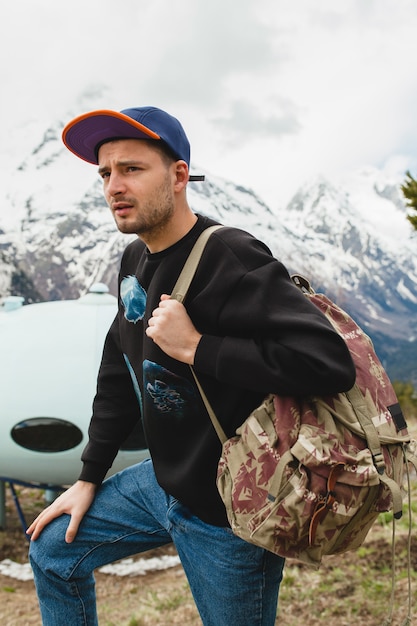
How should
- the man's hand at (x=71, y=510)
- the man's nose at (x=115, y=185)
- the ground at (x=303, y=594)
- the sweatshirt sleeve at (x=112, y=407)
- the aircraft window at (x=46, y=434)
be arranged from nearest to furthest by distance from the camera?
the man's nose at (x=115, y=185)
the man's hand at (x=71, y=510)
the sweatshirt sleeve at (x=112, y=407)
the ground at (x=303, y=594)
the aircraft window at (x=46, y=434)

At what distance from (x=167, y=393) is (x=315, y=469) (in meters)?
0.61

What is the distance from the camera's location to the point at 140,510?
2.42m

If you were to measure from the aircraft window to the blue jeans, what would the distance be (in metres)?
3.27

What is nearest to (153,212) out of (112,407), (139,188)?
(139,188)

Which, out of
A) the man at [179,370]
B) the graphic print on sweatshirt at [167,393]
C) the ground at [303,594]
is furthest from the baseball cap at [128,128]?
the ground at [303,594]

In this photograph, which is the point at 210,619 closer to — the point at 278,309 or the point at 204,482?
the point at 204,482

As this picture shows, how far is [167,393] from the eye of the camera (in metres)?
2.23

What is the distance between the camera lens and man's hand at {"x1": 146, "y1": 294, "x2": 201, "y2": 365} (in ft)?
6.73

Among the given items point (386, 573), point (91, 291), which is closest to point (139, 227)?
point (386, 573)

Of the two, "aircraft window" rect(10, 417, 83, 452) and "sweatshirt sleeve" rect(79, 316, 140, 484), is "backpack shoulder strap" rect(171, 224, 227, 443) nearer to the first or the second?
"sweatshirt sleeve" rect(79, 316, 140, 484)

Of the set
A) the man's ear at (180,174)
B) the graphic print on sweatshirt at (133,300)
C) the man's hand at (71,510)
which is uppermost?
the man's ear at (180,174)

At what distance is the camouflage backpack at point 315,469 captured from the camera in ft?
6.14

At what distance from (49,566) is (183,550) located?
497mm

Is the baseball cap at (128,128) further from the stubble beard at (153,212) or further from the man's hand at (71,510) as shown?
the man's hand at (71,510)
